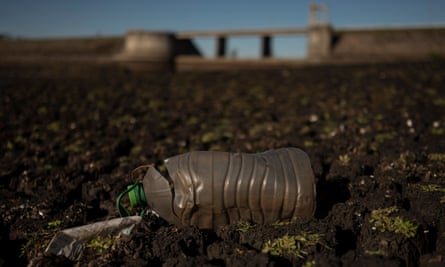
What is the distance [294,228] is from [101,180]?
2196 millimetres

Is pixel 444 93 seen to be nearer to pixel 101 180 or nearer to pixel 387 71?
pixel 387 71

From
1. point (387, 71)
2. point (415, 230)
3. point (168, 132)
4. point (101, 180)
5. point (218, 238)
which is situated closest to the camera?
point (415, 230)

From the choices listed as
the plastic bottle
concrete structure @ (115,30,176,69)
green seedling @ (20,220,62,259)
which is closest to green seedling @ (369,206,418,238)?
the plastic bottle

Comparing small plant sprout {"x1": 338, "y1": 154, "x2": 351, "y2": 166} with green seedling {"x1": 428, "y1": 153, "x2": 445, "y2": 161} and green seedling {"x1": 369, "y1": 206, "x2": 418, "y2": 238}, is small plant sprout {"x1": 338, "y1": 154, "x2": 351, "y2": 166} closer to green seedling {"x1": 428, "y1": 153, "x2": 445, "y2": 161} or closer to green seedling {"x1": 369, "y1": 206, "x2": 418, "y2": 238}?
green seedling {"x1": 428, "y1": 153, "x2": 445, "y2": 161}

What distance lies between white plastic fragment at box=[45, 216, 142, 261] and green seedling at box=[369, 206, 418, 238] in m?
1.65

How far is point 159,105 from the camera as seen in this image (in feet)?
32.1

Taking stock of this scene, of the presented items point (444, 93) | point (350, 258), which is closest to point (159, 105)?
point (444, 93)

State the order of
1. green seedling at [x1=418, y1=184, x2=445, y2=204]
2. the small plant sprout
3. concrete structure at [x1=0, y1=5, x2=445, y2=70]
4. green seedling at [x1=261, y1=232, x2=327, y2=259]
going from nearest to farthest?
green seedling at [x1=261, y1=232, x2=327, y2=259] < green seedling at [x1=418, y1=184, x2=445, y2=204] < the small plant sprout < concrete structure at [x1=0, y1=5, x2=445, y2=70]

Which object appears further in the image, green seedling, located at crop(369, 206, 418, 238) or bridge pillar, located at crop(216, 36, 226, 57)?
bridge pillar, located at crop(216, 36, 226, 57)

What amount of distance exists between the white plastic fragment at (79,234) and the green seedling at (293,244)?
1.00 m

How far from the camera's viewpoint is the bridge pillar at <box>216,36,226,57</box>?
24.7 m

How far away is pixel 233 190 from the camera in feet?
10.1

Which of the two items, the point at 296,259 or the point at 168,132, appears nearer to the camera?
the point at 296,259

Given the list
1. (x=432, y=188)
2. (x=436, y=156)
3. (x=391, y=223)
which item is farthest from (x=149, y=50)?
(x=391, y=223)
